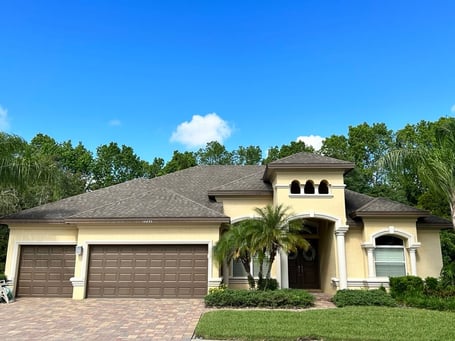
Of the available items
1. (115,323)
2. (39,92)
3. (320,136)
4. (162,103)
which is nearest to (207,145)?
(320,136)

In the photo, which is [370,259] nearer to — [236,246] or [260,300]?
[260,300]

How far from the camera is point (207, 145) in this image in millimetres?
45000

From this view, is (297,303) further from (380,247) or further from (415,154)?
(415,154)

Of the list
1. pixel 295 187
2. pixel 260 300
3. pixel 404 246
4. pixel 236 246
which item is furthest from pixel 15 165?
pixel 404 246

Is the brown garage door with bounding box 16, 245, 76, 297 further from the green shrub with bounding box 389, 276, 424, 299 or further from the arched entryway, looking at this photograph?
the green shrub with bounding box 389, 276, 424, 299

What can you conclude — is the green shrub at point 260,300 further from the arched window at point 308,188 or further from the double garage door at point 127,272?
the arched window at point 308,188

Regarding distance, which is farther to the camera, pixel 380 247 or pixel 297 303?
pixel 380 247

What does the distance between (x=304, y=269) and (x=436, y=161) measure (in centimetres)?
790

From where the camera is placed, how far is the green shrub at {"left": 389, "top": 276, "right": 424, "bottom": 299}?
495 inches

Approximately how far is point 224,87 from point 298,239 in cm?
1129

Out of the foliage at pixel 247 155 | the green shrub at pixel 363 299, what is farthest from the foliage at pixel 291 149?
the green shrub at pixel 363 299

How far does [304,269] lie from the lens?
56.4 feet

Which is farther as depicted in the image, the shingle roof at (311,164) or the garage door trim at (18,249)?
the shingle roof at (311,164)

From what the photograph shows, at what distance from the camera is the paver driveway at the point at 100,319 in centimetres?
776
